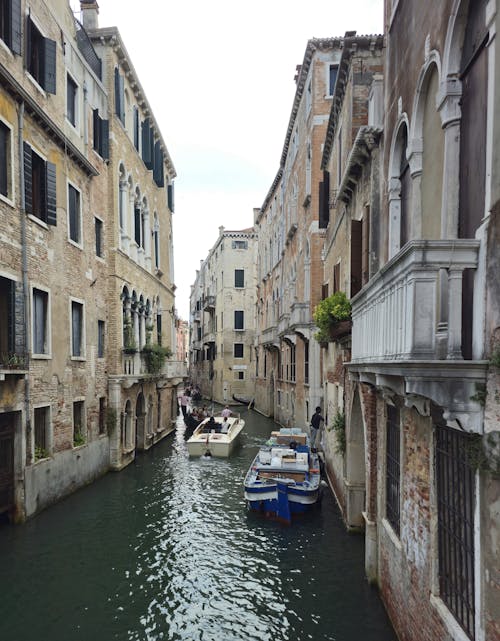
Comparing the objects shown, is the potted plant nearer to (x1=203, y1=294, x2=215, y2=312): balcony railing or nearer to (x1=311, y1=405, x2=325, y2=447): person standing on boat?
(x1=311, y1=405, x2=325, y2=447): person standing on boat

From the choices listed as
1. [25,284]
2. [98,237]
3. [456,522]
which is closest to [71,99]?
[98,237]

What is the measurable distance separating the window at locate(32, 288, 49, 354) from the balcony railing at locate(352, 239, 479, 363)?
29.1 feet

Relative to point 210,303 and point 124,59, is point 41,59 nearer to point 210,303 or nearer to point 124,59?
point 124,59

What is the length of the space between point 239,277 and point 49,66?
95.4 feet

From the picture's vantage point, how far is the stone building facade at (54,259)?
9.90 meters

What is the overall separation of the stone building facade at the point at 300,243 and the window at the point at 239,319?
965 centimetres

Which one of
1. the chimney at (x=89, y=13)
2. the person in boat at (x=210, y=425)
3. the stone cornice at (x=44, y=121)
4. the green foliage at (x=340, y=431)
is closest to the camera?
the stone cornice at (x=44, y=121)

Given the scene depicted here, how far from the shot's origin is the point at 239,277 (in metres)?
40.1

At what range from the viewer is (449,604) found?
437 centimetres

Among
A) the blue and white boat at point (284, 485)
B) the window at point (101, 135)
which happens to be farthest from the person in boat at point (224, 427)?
the window at point (101, 135)

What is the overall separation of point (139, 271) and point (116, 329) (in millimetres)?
3768

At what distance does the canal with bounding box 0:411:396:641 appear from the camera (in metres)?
6.77

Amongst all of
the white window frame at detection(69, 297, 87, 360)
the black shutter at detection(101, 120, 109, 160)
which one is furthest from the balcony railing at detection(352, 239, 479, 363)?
the black shutter at detection(101, 120, 109, 160)

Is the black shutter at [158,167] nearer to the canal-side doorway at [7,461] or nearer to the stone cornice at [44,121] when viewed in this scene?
the stone cornice at [44,121]
